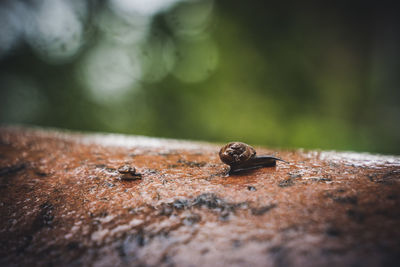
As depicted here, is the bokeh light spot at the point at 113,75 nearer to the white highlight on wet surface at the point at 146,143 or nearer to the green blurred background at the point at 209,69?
the green blurred background at the point at 209,69

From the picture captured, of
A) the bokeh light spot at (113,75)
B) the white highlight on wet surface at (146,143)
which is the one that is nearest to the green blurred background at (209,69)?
the bokeh light spot at (113,75)

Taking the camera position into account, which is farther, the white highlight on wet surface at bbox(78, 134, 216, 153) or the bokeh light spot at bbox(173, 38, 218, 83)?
the bokeh light spot at bbox(173, 38, 218, 83)

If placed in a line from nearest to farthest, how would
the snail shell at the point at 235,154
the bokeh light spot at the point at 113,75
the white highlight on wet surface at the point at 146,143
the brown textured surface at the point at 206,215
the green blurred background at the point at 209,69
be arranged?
the brown textured surface at the point at 206,215, the snail shell at the point at 235,154, the white highlight on wet surface at the point at 146,143, the green blurred background at the point at 209,69, the bokeh light spot at the point at 113,75

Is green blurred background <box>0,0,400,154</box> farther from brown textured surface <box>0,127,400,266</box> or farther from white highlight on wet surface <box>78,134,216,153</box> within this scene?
A: brown textured surface <box>0,127,400,266</box>

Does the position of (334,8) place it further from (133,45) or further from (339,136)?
(133,45)

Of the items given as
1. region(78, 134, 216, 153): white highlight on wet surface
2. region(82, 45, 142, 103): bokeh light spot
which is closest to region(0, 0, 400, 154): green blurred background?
region(82, 45, 142, 103): bokeh light spot

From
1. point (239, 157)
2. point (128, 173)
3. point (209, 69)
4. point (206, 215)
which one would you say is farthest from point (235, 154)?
point (209, 69)

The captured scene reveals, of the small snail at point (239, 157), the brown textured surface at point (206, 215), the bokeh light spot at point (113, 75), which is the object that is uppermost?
the bokeh light spot at point (113, 75)
